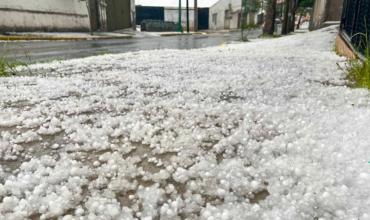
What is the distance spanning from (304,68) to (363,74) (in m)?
1.09

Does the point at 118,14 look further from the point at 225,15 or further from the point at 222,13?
the point at 225,15

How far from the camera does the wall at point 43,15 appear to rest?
14094 millimetres

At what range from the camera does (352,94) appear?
2566 mm

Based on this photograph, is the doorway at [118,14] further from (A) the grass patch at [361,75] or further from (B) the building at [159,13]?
(A) the grass patch at [361,75]

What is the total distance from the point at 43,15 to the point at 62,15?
1.57m

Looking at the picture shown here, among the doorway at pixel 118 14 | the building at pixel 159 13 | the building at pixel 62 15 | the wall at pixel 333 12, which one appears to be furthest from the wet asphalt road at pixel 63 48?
the building at pixel 159 13

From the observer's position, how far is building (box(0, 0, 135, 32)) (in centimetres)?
1430

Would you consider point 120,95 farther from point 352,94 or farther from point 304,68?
point 304,68

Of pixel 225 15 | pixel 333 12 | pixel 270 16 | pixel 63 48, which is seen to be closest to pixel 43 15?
pixel 63 48

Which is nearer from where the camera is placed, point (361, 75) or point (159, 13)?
point (361, 75)

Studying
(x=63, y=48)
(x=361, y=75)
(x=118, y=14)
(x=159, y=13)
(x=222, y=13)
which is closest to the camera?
(x=361, y=75)

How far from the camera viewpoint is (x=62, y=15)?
57.8 ft

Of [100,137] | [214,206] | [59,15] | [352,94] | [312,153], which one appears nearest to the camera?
[214,206]

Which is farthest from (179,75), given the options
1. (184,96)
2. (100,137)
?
(100,137)
